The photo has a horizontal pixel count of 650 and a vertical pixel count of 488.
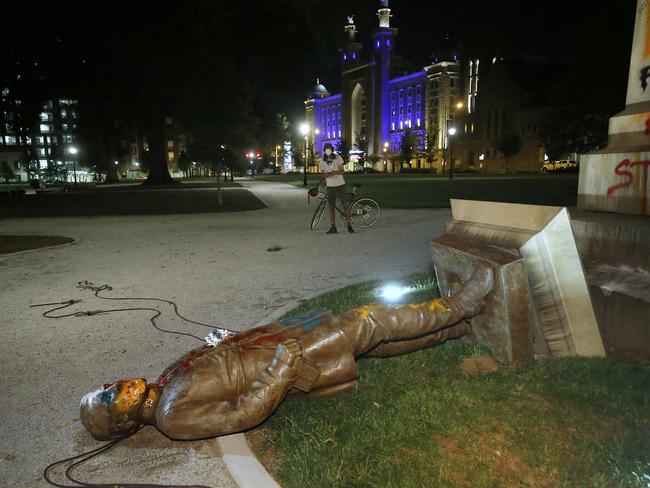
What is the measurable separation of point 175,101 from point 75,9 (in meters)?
10.8

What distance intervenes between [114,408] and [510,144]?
278 ft

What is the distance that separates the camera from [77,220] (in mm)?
16594

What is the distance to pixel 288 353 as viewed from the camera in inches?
120

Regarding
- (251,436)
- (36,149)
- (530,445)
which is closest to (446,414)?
(530,445)

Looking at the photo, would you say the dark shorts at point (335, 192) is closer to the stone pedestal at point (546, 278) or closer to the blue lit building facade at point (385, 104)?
the stone pedestal at point (546, 278)

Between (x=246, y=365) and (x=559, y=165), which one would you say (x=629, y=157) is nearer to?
(x=246, y=365)

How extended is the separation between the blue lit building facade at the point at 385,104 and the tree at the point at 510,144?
17782 millimetres

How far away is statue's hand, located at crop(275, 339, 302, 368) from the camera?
9.95ft

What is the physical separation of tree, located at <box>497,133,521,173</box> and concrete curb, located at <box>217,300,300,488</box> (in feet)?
276

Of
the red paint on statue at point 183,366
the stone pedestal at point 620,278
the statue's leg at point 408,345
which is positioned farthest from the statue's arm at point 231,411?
the stone pedestal at point 620,278

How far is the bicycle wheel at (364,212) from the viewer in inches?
516

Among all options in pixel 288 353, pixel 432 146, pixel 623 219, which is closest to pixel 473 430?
pixel 288 353

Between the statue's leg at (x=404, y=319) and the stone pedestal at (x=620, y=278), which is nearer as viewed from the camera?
the statue's leg at (x=404, y=319)

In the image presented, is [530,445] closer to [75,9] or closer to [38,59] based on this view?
[75,9]
